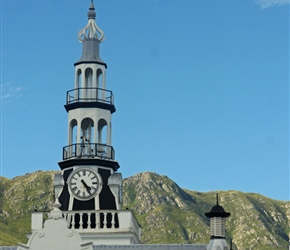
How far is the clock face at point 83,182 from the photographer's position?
258ft

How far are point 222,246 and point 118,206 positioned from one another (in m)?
13.6

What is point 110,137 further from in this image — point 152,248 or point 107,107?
point 152,248

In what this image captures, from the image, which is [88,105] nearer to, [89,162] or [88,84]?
[88,84]

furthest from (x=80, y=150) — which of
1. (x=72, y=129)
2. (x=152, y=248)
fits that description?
(x=152, y=248)

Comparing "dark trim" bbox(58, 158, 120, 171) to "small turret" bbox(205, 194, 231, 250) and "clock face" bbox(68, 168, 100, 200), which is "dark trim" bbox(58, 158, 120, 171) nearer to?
"clock face" bbox(68, 168, 100, 200)

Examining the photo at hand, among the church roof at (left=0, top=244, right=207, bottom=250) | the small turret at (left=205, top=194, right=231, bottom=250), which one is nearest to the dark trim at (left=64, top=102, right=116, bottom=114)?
the church roof at (left=0, top=244, right=207, bottom=250)

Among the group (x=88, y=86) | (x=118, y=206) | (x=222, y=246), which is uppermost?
(x=88, y=86)

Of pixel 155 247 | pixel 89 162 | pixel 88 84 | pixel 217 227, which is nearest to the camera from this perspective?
pixel 217 227

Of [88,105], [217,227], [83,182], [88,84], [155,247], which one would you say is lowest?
[155,247]

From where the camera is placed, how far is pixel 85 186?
79.1 m

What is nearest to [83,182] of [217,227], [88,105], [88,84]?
[88,105]

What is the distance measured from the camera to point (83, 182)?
7925cm

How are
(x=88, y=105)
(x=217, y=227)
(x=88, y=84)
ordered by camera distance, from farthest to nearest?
(x=88, y=84) < (x=88, y=105) < (x=217, y=227)

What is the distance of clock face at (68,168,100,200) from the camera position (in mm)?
78562
